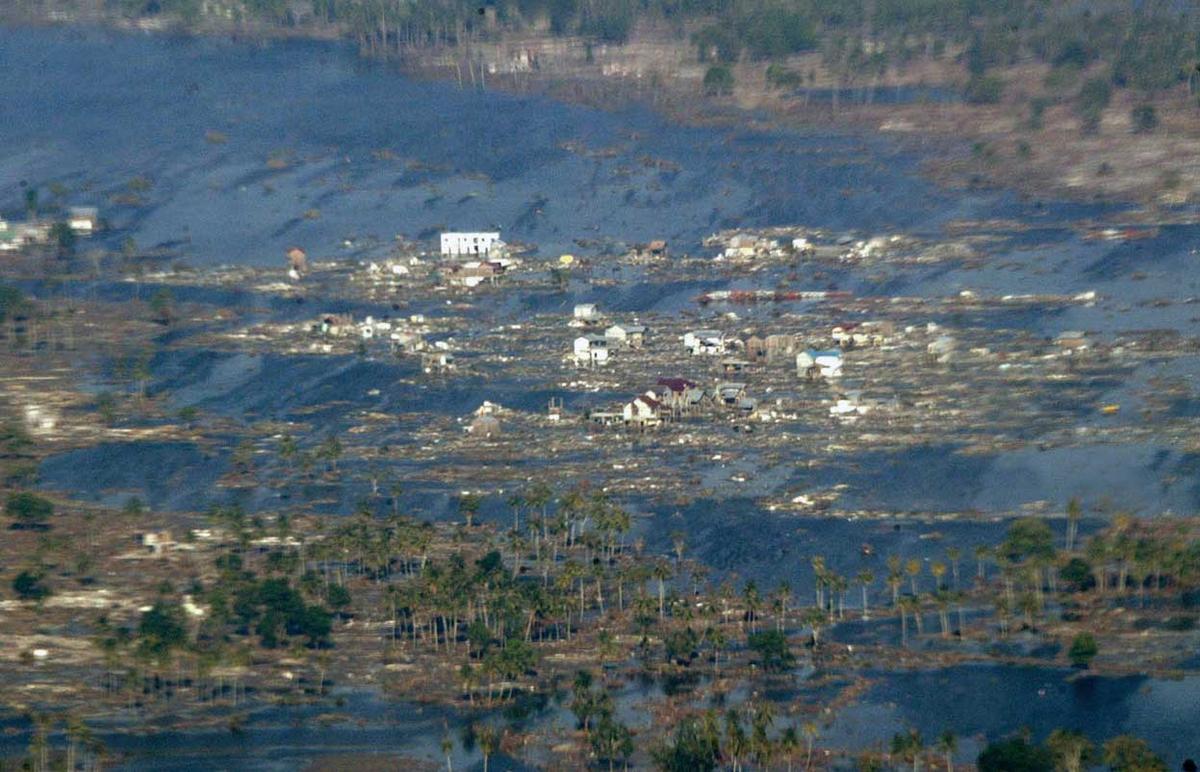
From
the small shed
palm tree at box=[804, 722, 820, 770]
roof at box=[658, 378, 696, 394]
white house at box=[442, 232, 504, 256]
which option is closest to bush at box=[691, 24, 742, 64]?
white house at box=[442, 232, 504, 256]

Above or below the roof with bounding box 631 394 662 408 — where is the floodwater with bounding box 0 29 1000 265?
above

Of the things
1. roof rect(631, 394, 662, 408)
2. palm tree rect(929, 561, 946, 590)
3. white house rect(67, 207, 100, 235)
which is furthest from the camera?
white house rect(67, 207, 100, 235)

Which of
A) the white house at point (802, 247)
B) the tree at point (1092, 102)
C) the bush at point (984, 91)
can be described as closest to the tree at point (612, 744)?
the white house at point (802, 247)

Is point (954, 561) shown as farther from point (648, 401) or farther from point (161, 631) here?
point (161, 631)

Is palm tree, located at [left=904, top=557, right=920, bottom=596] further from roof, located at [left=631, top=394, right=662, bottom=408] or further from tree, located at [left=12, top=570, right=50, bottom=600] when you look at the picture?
tree, located at [left=12, top=570, right=50, bottom=600]

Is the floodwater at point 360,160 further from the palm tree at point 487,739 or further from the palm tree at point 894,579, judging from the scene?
the palm tree at point 487,739

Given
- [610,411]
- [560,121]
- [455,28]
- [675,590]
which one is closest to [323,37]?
[455,28]

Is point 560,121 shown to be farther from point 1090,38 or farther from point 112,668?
point 112,668
